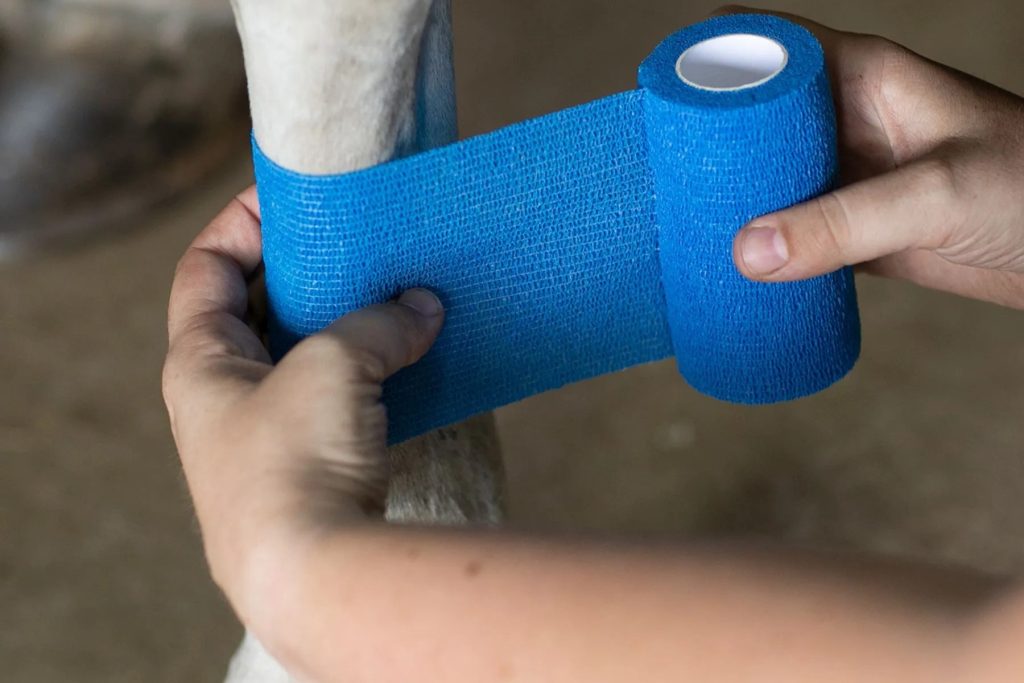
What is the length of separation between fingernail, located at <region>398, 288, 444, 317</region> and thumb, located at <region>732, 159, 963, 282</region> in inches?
8.0

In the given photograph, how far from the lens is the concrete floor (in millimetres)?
1687

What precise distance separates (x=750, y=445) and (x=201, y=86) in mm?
1176

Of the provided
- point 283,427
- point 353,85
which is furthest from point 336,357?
point 353,85

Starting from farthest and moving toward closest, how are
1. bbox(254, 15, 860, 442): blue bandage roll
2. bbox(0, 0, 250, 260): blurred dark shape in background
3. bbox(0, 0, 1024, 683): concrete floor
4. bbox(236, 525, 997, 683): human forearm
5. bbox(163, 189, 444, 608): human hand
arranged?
bbox(0, 0, 250, 260): blurred dark shape in background < bbox(0, 0, 1024, 683): concrete floor < bbox(254, 15, 860, 442): blue bandage roll < bbox(163, 189, 444, 608): human hand < bbox(236, 525, 997, 683): human forearm

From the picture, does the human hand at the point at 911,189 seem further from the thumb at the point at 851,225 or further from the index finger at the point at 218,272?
the index finger at the point at 218,272

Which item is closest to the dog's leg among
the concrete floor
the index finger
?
the index finger

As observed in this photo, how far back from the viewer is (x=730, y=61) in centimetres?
86

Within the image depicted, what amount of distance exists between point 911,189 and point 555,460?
104cm

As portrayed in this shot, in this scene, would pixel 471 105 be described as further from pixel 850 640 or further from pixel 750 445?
pixel 850 640

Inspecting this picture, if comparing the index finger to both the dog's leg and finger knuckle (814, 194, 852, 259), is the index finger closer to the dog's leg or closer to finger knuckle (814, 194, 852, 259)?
the dog's leg

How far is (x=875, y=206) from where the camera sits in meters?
0.82

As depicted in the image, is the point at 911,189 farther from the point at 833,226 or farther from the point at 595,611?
the point at 595,611

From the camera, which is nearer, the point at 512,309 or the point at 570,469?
the point at 512,309

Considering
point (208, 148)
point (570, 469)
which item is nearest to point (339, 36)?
point (570, 469)
